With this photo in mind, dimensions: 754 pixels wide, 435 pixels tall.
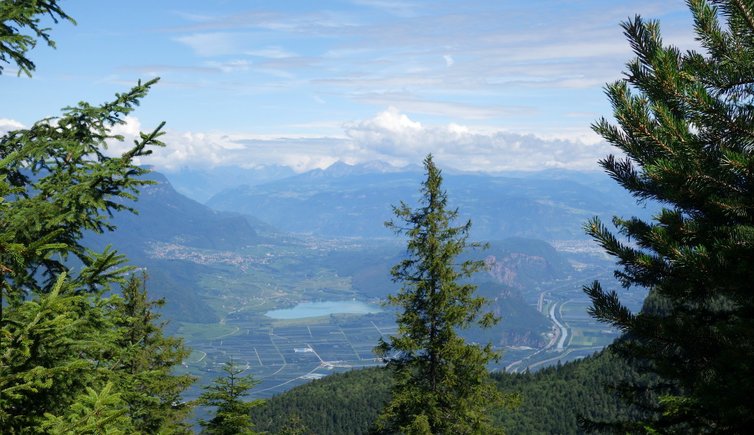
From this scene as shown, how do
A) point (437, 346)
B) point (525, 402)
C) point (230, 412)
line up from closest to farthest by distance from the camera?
point (230, 412)
point (437, 346)
point (525, 402)

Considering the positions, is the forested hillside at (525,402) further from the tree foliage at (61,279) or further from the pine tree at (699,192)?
the pine tree at (699,192)

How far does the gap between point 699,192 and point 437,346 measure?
13366 mm

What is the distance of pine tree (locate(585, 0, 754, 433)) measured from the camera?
6.20 meters

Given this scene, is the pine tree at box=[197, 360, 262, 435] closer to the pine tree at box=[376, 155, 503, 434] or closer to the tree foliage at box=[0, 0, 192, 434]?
the pine tree at box=[376, 155, 503, 434]

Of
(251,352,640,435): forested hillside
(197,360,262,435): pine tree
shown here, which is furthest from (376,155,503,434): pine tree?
(251,352,640,435): forested hillside

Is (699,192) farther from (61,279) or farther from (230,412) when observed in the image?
(230,412)

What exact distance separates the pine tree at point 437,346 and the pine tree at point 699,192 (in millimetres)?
11451

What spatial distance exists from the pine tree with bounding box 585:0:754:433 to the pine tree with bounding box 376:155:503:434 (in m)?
11.5

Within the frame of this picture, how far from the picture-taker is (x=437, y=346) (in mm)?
19297

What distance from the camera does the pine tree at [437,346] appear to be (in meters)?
18.8

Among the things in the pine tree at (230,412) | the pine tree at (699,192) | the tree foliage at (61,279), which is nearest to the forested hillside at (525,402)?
the pine tree at (230,412)

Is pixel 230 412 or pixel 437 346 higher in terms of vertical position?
pixel 437 346

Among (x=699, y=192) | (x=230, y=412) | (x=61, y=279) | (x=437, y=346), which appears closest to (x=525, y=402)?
(x=437, y=346)

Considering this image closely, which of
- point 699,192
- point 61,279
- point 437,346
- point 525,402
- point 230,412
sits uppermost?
point 699,192
